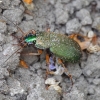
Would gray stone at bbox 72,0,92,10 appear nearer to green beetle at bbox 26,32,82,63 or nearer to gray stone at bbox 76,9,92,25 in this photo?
gray stone at bbox 76,9,92,25

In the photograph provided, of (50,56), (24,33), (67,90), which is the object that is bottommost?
(67,90)

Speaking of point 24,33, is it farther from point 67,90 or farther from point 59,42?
point 67,90

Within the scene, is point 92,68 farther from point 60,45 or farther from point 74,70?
point 60,45

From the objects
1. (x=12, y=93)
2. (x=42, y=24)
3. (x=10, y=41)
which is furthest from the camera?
(x=42, y=24)

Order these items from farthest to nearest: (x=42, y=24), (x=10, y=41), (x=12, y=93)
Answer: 1. (x=42, y=24)
2. (x=10, y=41)
3. (x=12, y=93)

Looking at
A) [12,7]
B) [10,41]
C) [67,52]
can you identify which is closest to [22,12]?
[12,7]

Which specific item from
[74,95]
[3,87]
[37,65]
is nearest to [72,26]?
[37,65]

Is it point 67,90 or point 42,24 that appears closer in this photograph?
point 67,90
